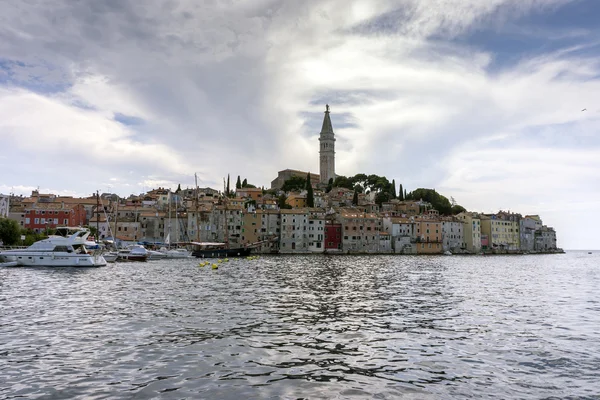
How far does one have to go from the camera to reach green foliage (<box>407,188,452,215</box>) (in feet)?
412

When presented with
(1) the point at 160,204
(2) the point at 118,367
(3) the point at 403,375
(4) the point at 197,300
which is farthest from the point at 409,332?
(1) the point at 160,204

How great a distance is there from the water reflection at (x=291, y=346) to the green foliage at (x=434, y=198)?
346ft

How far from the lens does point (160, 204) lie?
10769cm

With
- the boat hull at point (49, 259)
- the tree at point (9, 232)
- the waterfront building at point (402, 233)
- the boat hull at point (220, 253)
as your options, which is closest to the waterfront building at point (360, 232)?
the waterfront building at point (402, 233)

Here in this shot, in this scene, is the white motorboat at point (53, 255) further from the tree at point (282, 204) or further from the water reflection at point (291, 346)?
the tree at point (282, 204)

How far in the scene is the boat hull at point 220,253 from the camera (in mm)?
71188

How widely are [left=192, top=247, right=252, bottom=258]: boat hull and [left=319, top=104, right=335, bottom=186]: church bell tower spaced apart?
283 feet

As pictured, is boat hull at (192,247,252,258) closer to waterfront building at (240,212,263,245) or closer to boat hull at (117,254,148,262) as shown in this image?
boat hull at (117,254,148,262)

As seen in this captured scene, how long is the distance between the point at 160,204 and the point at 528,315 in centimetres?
9849

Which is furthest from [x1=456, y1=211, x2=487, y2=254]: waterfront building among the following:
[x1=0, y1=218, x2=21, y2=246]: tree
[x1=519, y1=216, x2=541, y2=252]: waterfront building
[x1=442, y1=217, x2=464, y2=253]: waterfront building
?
[x1=0, y1=218, x2=21, y2=246]: tree

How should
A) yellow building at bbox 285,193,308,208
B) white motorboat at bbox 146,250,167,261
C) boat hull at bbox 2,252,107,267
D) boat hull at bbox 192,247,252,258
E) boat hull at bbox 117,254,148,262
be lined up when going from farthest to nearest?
yellow building at bbox 285,193,308,208 < boat hull at bbox 192,247,252,258 < white motorboat at bbox 146,250,167,261 < boat hull at bbox 117,254,148,262 < boat hull at bbox 2,252,107,267

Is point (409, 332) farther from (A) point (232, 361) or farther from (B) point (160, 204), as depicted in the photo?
(B) point (160, 204)

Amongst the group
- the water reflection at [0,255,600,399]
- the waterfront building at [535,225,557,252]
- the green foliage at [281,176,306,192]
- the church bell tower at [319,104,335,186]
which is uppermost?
the church bell tower at [319,104,335,186]

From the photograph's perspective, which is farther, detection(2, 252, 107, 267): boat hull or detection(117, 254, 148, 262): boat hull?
detection(117, 254, 148, 262): boat hull
